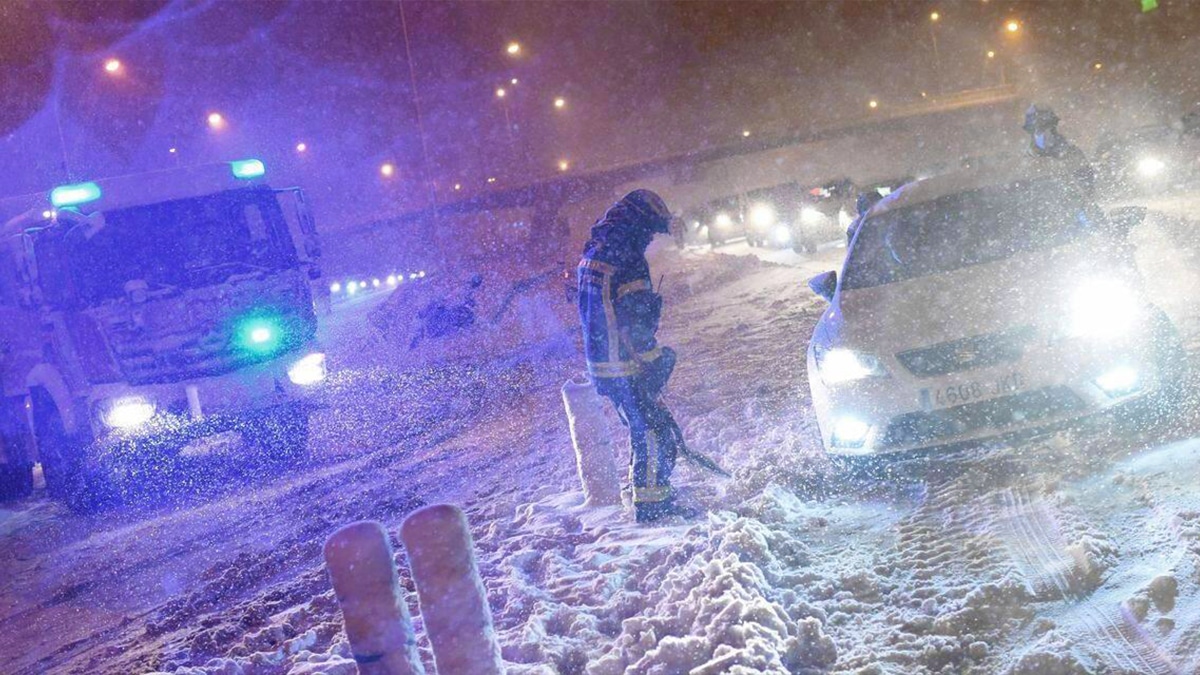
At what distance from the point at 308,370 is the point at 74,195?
125 inches

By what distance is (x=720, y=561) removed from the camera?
4.39 m

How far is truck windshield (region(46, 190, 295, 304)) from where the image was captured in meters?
9.66

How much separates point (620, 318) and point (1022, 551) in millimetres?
2634

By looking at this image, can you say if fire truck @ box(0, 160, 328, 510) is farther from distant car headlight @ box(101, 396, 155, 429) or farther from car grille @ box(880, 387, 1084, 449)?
car grille @ box(880, 387, 1084, 449)

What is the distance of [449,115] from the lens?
6675cm

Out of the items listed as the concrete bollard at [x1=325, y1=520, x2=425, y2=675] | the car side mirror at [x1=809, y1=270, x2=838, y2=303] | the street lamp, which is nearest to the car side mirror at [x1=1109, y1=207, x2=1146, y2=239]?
the car side mirror at [x1=809, y1=270, x2=838, y2=303]

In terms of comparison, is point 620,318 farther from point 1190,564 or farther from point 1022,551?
point 1190,564

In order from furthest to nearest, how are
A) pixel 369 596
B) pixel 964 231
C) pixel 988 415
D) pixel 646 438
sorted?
pixel 964 231
pixel 646 438
pixel 988 415
pixel 369 596

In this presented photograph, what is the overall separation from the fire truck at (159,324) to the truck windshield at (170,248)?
15 millimetres

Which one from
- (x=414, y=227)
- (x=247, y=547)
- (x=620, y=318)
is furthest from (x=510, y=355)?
(x=414, y=227)

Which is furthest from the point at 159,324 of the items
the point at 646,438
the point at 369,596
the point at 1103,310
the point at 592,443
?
the point at 1103,310

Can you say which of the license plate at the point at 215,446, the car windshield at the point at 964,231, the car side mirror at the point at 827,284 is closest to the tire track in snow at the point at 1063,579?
the car windshield at the point at 964,231

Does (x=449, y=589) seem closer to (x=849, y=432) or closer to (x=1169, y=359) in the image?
(x=849, y=432)

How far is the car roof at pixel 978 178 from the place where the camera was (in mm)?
6480
